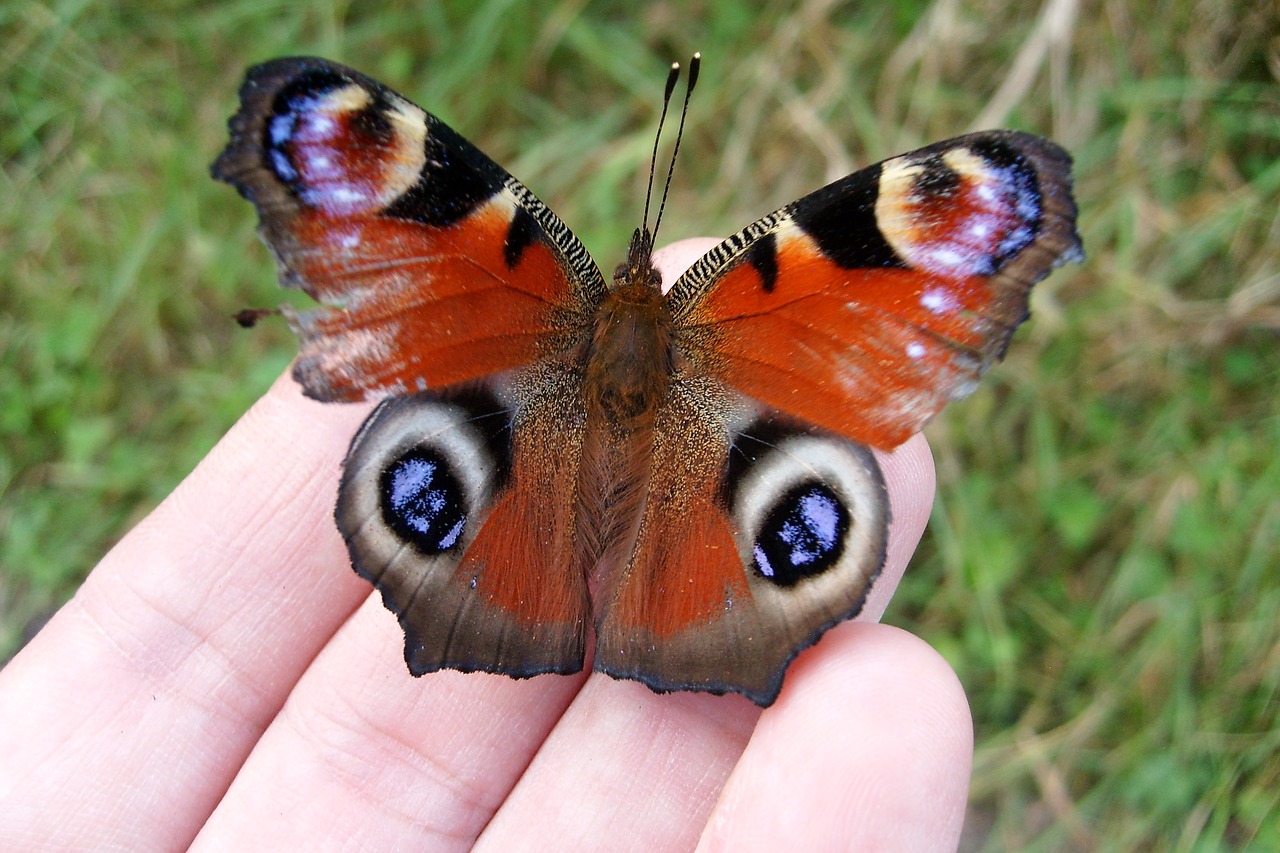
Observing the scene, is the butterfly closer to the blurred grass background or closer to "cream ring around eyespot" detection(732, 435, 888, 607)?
"cream ring around eyespot" detection(732, 435, 888, 607)

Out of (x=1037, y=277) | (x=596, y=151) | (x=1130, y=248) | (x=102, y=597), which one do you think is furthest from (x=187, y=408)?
(x=1130, y=248)

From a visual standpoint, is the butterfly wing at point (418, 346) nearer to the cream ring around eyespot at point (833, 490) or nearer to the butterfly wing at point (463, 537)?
the butterfly wing at point (463, 537)

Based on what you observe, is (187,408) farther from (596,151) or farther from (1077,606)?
(1077,606)

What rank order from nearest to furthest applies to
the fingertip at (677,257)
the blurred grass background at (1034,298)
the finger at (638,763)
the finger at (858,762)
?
the finger at (858,762) → the finger at (638,763) → the fingertip at (677,257) → the blurred grass background at (1034,298)

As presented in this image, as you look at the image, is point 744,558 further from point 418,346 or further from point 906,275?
point 418,346

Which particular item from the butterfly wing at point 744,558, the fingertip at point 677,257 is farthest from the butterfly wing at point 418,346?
the fingertip at point 677,257

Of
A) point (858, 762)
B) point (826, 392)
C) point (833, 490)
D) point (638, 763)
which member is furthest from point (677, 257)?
point (858, 762)
